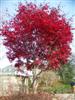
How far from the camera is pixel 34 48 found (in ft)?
43.0

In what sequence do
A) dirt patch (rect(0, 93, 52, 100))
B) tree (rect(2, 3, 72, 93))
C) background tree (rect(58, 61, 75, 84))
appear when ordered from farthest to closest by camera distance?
1. background tree (rect(58, 61, 75, 84))
2. tree (rect(2, 3, 72, 93))
3. dirt patch (rect(0, 93, 52, 100))

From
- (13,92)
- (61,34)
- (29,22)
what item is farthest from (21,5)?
(13,92)

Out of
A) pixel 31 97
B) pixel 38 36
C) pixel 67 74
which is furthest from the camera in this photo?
pixel 67 74

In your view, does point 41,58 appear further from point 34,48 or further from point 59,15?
point 59,15

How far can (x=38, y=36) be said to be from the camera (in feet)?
42.3

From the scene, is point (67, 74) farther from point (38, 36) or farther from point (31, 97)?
point (31, 97)

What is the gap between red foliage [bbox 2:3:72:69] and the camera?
1277cm

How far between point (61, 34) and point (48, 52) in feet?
2.61

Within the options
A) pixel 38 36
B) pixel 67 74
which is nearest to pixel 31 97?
pixel 38 36

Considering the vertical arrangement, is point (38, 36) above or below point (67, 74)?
below

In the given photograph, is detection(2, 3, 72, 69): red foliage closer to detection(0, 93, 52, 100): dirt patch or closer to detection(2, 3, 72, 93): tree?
detection(2, 3, 72, 93): tree

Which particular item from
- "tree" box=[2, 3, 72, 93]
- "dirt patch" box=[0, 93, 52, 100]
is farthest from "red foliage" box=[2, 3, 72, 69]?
"dirt patch" box=[0, 93, 52, 100]

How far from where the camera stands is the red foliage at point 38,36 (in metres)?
12.8

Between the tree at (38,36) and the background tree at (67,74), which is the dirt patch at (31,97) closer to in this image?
the tree at (38,36)
